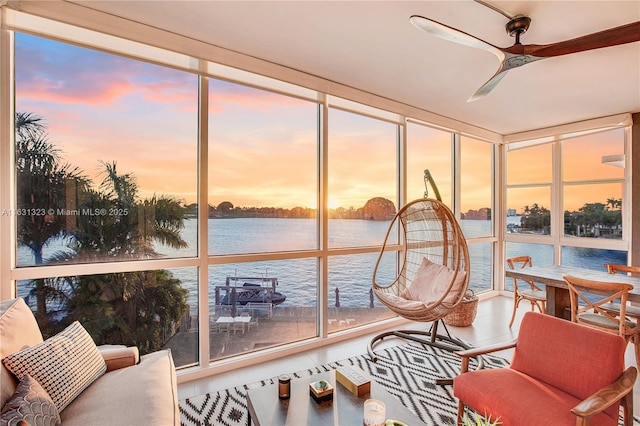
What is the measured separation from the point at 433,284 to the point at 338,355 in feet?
3.82

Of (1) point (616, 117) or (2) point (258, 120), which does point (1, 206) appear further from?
(1) point (616, 117)

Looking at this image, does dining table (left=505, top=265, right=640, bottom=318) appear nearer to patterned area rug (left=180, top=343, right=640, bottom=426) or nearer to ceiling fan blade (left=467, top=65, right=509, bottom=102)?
patterned area rug (left=180, top=343, right=640, bottom=426)

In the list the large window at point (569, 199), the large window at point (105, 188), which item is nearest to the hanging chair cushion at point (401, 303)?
the large window at point (105, 188)

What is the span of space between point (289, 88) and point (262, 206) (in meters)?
1.21

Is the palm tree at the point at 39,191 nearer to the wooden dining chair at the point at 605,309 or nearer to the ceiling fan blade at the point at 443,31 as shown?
the ceiling fan blade at the point at 443,31

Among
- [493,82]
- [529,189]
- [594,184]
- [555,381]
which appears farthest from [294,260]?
[594,184]

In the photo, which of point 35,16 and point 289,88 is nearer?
point 35,16

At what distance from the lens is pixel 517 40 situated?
86.0 inches

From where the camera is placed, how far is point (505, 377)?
5.88ft

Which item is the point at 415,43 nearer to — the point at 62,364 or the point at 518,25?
the point at 518,25

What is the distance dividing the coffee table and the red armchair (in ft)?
1.52

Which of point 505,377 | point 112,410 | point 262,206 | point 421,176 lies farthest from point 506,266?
point 112,410

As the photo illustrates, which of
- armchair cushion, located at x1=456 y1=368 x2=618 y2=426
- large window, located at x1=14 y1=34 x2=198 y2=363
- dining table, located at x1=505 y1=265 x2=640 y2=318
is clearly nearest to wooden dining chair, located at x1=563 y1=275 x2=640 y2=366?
dining table, located at x1=505 y1=265 x2=640 y2=318

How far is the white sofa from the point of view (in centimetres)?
139
